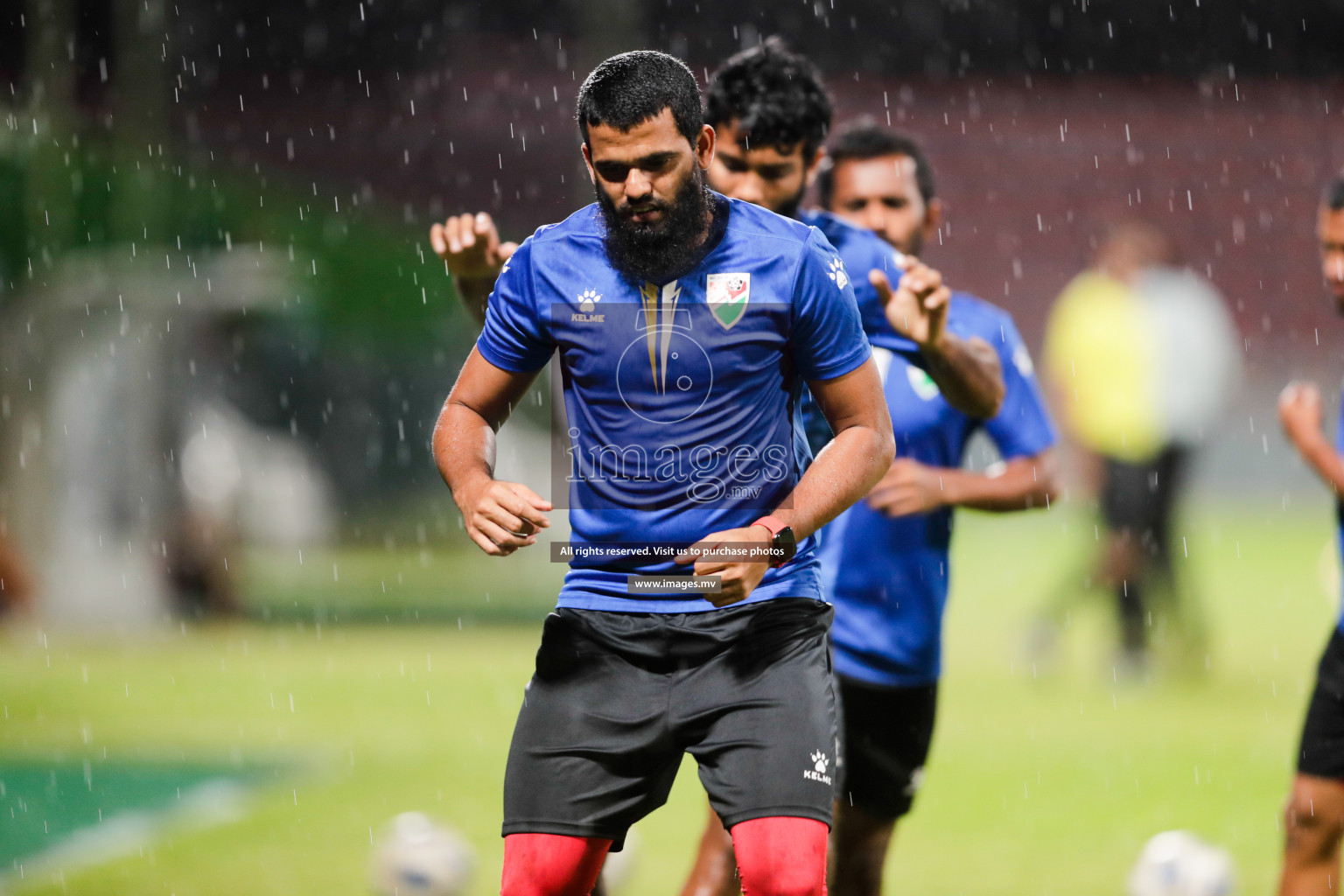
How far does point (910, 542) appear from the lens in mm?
4191

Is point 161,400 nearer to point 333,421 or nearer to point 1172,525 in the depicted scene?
point 333,421

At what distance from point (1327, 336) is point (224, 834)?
2340cm

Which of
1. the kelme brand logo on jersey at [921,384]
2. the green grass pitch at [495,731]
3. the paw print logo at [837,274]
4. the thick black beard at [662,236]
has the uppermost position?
the thick black beard at [662,236]

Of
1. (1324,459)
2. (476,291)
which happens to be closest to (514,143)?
(476,291)

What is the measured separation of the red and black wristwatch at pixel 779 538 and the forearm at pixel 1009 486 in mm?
1305

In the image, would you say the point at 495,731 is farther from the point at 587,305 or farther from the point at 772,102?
the point at 587,305

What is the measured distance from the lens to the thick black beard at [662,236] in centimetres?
297

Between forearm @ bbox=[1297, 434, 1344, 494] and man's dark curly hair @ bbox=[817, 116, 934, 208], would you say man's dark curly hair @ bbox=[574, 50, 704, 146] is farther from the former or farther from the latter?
forearm @ bbox=[1297, 434, 1344, 494]

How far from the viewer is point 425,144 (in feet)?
92.7

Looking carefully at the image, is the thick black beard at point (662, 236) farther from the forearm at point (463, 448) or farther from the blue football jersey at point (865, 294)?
the blue football jersey at point (865, 294)

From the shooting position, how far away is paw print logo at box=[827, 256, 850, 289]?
3074mm

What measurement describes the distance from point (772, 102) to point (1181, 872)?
2561 mm

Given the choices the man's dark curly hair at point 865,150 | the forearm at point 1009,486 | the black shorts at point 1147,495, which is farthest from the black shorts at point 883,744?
the black shorts at point 1147,495

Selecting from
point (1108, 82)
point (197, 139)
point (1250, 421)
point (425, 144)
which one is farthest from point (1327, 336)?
point (197, 139)
